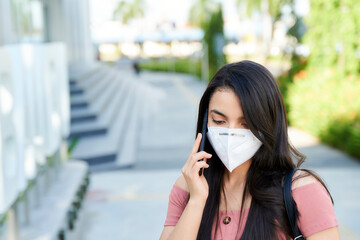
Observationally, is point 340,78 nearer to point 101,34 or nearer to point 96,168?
point 96,168

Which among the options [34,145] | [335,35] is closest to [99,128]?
[34,145]

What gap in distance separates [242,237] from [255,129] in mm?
397

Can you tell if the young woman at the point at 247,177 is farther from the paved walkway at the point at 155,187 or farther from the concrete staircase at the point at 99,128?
the concrete staircase at the point at 99,128

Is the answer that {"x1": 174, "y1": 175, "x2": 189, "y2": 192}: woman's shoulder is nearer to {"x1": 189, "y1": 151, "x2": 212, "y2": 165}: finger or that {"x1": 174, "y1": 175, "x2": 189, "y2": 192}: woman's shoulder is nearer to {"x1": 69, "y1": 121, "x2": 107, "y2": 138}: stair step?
{"x1": 189, "y1": 151, "x2": 212, "y2": 165}: finger

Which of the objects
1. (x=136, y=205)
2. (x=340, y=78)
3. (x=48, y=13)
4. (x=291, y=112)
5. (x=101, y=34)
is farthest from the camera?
(x=101, y=34)

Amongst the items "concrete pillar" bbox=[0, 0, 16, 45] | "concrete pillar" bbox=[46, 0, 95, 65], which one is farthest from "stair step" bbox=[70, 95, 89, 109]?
"concrete pillar" bbox=[0, 0, 16, 45]

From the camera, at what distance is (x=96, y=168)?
10.2 meters

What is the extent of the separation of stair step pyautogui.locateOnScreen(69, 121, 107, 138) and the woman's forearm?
979 centimetres

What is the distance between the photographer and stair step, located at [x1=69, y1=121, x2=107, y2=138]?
1157 cm

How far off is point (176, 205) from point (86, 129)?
32.1 feet

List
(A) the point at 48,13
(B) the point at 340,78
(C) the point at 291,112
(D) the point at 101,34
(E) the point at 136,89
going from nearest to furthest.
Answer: (B) the point at 340,78
(C) the point at 291,112
(A) the point at 48,13
(E) the point at 136,89
(D) the point at 101,34

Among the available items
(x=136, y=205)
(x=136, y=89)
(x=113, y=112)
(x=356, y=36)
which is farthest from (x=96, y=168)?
(x=136, y=89)

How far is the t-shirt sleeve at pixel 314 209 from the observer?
186 centimetres

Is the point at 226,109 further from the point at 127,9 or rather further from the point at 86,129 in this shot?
the point at 127,9
